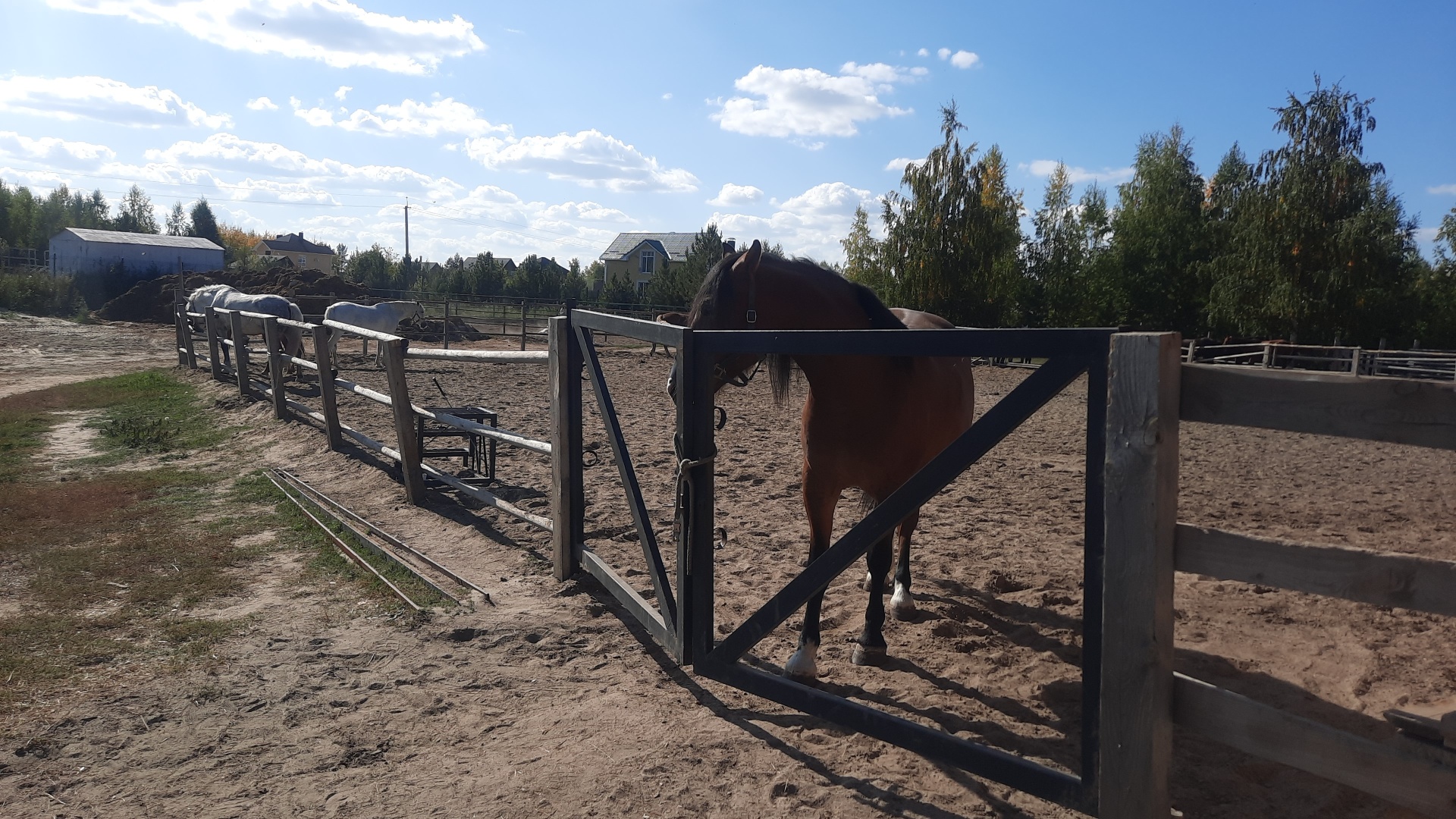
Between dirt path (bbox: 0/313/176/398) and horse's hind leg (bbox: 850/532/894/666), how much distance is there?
1420cm

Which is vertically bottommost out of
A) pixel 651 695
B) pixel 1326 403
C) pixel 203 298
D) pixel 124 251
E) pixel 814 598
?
pixel 651 695

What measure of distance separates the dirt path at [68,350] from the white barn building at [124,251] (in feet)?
61.9

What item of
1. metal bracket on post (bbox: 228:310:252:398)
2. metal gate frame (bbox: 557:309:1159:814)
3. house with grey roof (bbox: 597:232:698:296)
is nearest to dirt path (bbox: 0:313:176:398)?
metal bracket on post (bbox: 228:310:252:398)

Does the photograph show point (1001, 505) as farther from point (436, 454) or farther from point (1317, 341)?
point (1317, 341)

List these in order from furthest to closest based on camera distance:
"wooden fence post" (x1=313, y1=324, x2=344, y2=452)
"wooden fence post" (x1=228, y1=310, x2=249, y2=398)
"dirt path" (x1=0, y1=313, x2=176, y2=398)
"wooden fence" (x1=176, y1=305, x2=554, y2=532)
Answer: "dirt path" (x1=0, y1=313, x2=176, y2=398), "wooden fence post" (x1=228, y1=310, x2=249, y2=398), "wooden fence post" (x1=313, y1=324, x2=344, y2=452), "wooden fence" (x1=176, y1=305, x2=554, y2=532)

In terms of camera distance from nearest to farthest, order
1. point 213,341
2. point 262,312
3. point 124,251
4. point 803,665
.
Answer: point 803,665 → point 213,341 → point 262,312 → point 124,251

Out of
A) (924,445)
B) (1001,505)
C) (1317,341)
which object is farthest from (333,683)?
(1317,341)

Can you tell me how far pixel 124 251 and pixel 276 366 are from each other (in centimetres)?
5039

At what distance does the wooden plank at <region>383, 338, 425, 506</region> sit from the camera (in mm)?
5980

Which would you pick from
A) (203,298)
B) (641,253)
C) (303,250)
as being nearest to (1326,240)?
(203,298)

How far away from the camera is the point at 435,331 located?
85.4 ft

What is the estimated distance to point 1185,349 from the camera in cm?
2531

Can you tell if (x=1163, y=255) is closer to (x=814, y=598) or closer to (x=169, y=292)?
(x=814, y=598)

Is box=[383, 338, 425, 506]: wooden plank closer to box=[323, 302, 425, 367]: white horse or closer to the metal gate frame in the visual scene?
the metal gate frame
